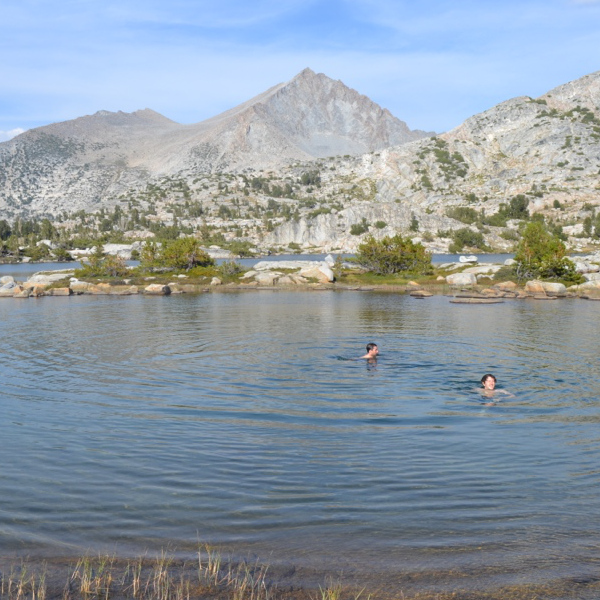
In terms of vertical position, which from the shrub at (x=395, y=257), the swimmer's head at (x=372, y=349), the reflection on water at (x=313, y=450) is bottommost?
the reflection on water at (x=313, y=450)

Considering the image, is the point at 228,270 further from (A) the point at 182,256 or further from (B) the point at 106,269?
(B) the point at 106,269

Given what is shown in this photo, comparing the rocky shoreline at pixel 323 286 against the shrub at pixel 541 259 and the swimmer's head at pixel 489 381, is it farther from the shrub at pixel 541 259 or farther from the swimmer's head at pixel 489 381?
the swimmer's head at pixel 489 381

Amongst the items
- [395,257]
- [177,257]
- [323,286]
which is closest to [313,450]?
[323,286]

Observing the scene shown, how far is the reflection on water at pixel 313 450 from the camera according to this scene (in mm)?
12891

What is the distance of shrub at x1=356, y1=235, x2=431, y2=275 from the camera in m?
92.9

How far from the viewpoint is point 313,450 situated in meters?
19.3

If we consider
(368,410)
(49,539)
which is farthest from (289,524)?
(368,410)

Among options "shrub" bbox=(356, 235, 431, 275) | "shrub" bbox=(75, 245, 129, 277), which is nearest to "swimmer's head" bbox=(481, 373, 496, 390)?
"shrub" bbox=(356, 235, 431, 275)

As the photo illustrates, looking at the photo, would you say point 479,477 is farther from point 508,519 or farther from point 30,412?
point 30,412

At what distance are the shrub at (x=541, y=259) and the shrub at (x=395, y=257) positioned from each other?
14.8 meters

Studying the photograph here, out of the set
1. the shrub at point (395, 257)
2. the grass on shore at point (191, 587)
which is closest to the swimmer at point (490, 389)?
the grass on shore at point (191, 587)

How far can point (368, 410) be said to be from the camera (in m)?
24.4

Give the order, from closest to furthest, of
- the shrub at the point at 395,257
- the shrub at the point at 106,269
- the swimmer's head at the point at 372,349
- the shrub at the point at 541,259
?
the swimmer's head at the point at 372,349
the shrub at the point at 541,259
the shrub at the point at 395,257
the shrub at the point at 106,269

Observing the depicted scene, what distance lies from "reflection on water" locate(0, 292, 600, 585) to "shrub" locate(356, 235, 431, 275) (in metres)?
50.5
